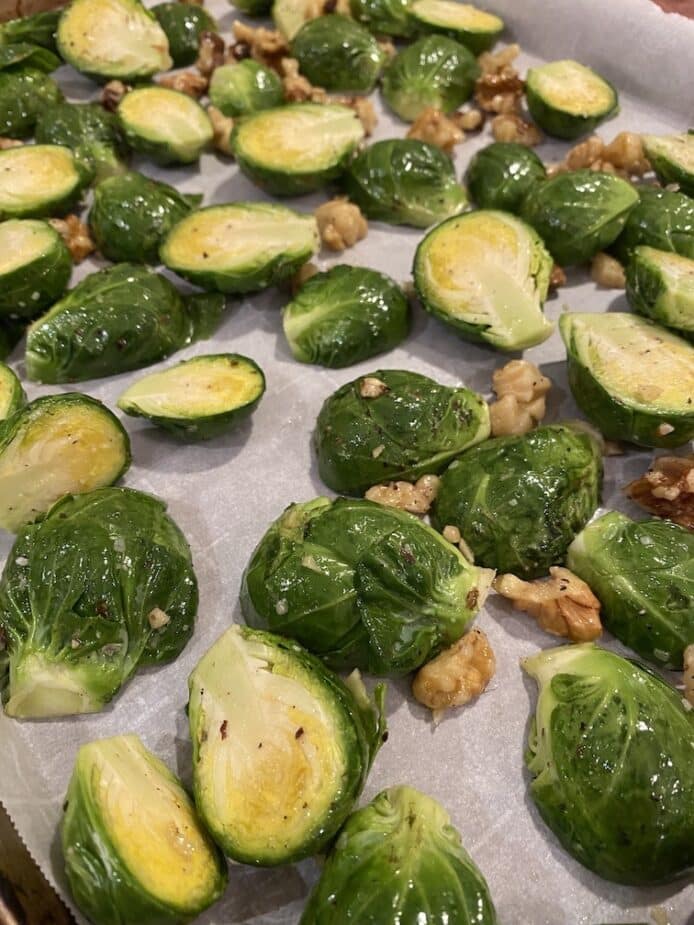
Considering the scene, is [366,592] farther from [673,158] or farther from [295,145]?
[673,158]

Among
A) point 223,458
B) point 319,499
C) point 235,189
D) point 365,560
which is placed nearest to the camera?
point 365,560

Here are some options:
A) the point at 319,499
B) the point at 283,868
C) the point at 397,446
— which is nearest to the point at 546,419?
the point at 397,446

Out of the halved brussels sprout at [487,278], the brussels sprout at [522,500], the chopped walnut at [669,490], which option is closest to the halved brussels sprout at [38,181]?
the halved brussels sprout at [487,278]

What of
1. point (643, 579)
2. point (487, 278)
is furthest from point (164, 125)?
point (643, 579)

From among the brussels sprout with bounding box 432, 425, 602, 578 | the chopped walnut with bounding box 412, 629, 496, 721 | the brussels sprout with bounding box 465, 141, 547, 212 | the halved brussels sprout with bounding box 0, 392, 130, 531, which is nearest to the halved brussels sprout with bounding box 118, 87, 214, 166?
the brussels sprout with bounding box 465, 141, 547, 212

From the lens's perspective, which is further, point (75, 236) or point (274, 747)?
point (75, 236)

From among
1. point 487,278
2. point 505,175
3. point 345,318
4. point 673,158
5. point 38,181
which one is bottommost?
point 38,181

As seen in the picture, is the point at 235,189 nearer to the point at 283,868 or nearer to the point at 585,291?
the point at 585,291
